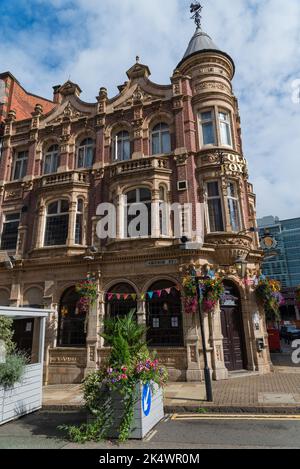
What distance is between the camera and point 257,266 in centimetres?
1639

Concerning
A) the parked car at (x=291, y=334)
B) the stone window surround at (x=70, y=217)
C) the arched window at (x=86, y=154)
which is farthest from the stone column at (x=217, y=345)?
the parked car at (x=291, y=334)

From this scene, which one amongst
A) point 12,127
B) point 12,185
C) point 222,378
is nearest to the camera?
point 222,378

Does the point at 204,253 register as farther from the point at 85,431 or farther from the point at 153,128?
the point at 85,431

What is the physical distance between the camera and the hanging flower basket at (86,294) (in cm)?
1480

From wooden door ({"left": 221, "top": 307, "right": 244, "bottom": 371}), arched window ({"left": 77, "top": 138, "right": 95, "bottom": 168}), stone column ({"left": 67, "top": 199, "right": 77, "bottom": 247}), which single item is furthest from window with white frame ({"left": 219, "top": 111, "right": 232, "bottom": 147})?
wooden door ({"left": 221, "top": 307, "right": 244, "bottom": 371})

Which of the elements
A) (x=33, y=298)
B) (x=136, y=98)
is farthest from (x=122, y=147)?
(x=33, y=298)

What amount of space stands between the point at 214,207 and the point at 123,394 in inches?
437

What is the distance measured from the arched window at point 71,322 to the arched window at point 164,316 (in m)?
3.27

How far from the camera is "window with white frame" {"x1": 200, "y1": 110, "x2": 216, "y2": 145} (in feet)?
56.4

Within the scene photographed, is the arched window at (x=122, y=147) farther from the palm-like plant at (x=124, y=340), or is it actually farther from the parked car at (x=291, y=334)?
the parked car at (x=291, y=334)

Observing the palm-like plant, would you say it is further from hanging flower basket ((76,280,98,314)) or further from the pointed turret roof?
the pointed turret roof

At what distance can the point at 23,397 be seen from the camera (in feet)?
29.4

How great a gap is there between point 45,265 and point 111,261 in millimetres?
3698
